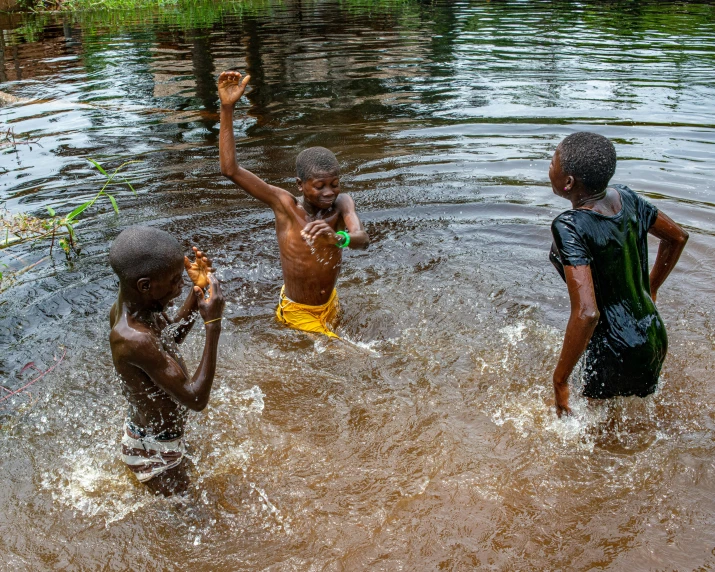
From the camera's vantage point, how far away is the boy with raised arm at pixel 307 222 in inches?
166

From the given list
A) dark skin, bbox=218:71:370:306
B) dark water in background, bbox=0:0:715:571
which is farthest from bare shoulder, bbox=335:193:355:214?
dark water in background, bbox=0:0:715:571

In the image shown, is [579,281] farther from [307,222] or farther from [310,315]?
[310,315]

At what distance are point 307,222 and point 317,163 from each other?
47cm

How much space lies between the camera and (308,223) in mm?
4480

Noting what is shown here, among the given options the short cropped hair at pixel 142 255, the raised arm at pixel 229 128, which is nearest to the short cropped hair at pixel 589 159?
the short cropped hair at pixel 142 255

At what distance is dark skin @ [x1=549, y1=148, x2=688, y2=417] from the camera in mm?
2996

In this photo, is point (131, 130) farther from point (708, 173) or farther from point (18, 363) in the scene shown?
point (708, 173)

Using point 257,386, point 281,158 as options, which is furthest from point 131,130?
point 257,386

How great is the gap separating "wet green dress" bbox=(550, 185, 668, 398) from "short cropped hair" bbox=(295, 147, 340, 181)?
1.67m

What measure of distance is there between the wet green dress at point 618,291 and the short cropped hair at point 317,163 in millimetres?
1668

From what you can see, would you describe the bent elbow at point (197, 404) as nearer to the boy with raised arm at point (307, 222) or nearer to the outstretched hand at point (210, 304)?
the outstretched hand at point (210, 304)

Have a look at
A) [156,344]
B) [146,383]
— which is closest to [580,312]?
[156,344]

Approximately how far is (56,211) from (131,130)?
309 centimetres

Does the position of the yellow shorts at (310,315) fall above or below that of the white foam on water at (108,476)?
above
